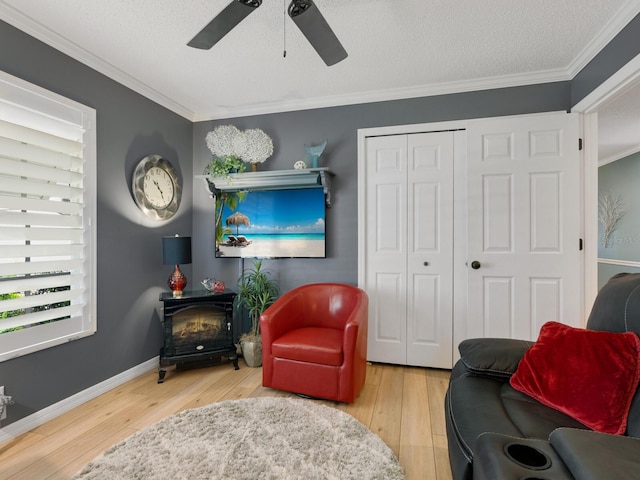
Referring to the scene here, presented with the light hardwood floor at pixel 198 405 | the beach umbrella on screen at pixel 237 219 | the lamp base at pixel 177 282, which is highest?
the beach umbrella on screen at pixel 237 219

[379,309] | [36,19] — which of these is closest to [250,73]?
[36,19]

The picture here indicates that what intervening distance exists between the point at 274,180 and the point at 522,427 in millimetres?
2544

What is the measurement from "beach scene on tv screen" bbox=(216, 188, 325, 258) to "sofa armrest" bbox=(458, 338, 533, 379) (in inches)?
65.9

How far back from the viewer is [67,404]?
7.16 ft

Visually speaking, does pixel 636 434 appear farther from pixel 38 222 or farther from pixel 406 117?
pixel 38 222

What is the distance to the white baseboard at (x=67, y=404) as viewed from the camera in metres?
1.89

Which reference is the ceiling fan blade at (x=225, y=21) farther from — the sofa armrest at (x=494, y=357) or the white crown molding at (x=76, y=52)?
the sofa armrest at (x=494, y=357)

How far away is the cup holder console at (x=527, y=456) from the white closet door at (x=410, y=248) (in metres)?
1.97

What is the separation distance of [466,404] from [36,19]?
3255mm

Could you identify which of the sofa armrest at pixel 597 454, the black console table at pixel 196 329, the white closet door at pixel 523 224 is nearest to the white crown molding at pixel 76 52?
the black console table at pixel 196 329

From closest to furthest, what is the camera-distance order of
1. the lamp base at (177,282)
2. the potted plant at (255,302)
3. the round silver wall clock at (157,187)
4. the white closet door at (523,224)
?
the white closet door at (523,224), the round silver wall clock at (157,187), the lamp base at (177,282), the potted plant at (255,302)

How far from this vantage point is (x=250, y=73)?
8.52ft

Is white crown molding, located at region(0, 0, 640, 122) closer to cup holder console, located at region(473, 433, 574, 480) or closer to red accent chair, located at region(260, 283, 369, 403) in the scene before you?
red accent chair, located at region(260, 283, 369, 403)

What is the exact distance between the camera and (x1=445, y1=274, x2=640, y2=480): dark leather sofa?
79 centimetres
